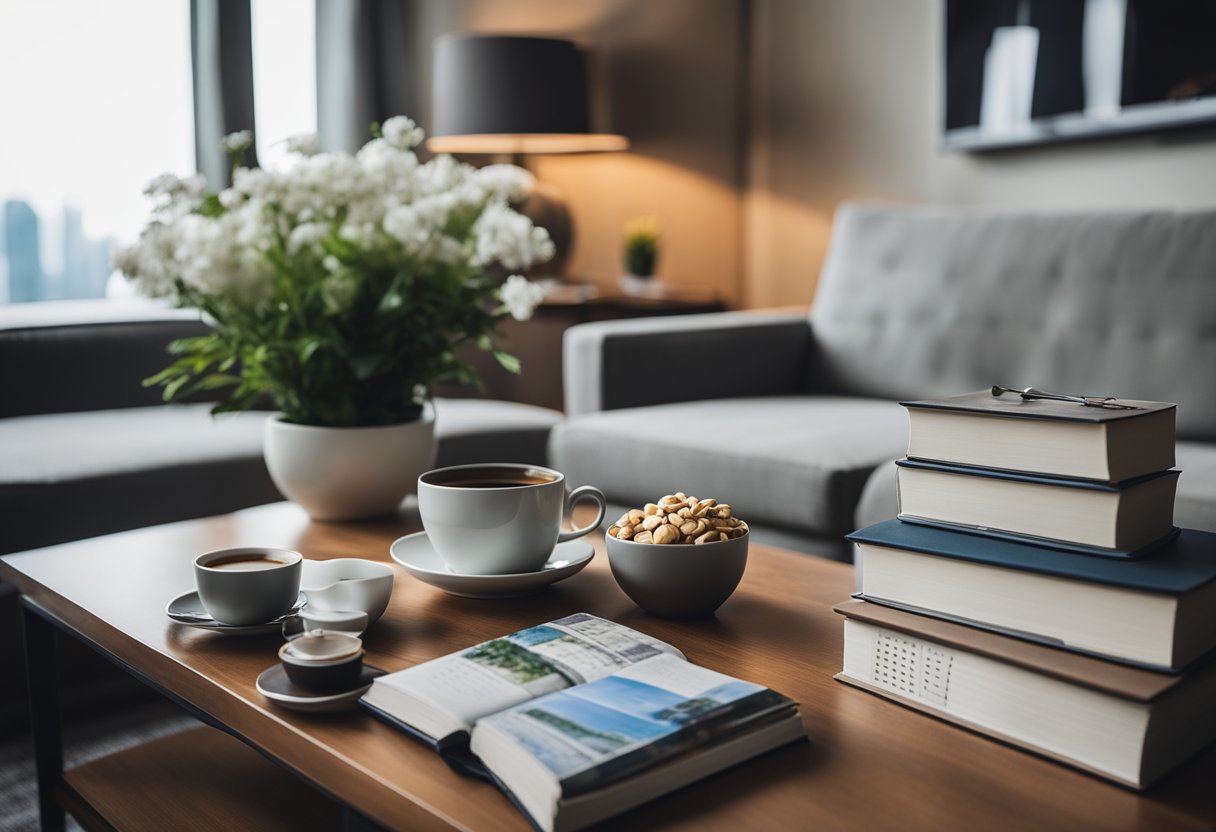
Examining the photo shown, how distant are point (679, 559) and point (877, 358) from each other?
66.4 inches

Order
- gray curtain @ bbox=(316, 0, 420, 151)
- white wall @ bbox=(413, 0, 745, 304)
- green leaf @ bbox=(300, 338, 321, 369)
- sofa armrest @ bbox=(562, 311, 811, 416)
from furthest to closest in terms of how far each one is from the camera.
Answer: gray curtain @ bbox=(316, 0, 420, 151)
white wall @ bbox=(413, 0, 745, 304)
sofa armrest @ bbox=(562, 311, 811, 416)
green leaf @ bbox=(300, 338, 321, 369)

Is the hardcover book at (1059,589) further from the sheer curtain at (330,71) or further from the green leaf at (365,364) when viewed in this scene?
the sheer curtain at (330,71)

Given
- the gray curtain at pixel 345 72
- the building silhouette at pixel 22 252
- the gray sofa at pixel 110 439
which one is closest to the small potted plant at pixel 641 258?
the gray sofa at pixel 110 439

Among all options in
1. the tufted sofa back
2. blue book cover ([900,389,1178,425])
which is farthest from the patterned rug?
the tufted sofa back

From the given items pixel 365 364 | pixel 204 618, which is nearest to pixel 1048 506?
pixel 204 618

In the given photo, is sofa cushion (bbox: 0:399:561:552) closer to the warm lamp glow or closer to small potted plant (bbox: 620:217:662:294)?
small potted plant (bbox: 620:217:662:294)

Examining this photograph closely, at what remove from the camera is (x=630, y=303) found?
304 centimetres

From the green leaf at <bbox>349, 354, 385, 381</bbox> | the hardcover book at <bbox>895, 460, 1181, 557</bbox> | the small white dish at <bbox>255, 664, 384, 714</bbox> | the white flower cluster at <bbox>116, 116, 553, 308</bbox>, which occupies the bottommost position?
the small white dish at <bbox>255, 664, 384, 714</bbox>

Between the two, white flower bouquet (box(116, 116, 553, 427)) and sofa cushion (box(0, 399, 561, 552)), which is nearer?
white flower bouquet (box(116, 116, 553, 427))

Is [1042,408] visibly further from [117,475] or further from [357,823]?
[117,475]

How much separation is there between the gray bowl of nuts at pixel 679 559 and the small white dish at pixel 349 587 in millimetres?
213

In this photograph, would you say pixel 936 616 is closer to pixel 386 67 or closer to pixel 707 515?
pixel 707 515

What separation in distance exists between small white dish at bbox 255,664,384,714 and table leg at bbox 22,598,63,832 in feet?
1.70

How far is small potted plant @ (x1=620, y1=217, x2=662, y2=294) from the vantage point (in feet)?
10.7
